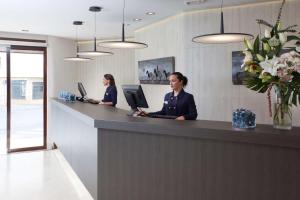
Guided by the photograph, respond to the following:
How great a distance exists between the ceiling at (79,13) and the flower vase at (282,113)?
2643 mm

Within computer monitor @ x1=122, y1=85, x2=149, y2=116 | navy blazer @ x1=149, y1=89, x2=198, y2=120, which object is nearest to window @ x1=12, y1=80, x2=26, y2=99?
computer monitor @ x1=122, y1=85, x2=149, y2=116

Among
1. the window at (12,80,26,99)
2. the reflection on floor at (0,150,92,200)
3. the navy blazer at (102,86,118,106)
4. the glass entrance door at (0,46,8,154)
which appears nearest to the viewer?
the reflection on floor at (0,150,92,200)

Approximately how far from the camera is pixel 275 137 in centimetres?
191

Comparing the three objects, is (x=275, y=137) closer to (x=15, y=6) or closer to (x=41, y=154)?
(x=15, y=6)

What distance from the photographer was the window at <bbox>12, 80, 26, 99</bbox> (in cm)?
705

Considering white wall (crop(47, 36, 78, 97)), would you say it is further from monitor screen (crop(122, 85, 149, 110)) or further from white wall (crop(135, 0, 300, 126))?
monitor screen (crop(122, 85, 149, 110))

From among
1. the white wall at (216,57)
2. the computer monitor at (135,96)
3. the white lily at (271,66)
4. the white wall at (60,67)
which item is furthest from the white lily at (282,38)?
the white wall at (60,67)

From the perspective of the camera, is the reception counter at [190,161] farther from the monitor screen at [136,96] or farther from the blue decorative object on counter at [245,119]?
the monitor screen at [136,96]

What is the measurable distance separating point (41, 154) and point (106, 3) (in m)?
3.90

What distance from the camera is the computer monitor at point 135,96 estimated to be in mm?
3291

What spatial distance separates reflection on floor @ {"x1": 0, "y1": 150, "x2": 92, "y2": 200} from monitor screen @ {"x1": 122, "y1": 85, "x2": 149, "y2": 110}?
60.8 inches

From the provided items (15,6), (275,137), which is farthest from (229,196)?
(15,6)

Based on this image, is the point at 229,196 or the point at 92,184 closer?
the point at 229,196

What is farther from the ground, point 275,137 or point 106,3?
point 106,3
